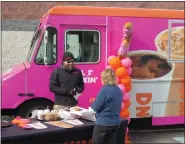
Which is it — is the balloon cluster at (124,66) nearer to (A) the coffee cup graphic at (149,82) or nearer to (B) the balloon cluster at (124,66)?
(B) the balloon cluster at (124,66)

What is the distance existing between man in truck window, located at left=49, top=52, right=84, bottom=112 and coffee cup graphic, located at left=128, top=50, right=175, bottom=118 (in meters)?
1.94

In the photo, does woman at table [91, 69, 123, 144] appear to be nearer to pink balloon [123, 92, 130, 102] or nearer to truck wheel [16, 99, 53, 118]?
pink balloon [123, 92, 130, 102]

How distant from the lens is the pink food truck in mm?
6746

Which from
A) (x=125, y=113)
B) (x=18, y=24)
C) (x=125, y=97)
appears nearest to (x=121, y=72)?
(x=125, y=97)

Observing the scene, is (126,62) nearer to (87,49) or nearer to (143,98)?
(87,49)

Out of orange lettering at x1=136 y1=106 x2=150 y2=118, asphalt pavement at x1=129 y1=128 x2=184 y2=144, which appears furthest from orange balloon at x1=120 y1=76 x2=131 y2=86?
asphalt pavement at x1=129 y1=128 x2=184 y2=144

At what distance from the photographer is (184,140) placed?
6965mm

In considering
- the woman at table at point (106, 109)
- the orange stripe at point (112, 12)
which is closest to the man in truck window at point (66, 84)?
the woman at table at point (106, 109)

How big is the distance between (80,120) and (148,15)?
339cm

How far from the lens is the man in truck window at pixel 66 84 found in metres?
5.40

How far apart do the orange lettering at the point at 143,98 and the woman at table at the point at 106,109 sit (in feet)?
8.92

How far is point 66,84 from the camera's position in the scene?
17.8 feet

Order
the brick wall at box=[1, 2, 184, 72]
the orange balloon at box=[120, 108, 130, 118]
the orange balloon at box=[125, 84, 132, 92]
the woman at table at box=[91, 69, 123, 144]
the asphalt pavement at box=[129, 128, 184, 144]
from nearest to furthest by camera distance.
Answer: the woman at table at box=[91, 69, 123, 144] < the orange balloon at box=[120, 108, 130, 118] < the orange balloon at box=[125, 84, 132, 92] < the asphalt pavement at box=[129, 128, 184, 144] < the brick wall at box=[1, 2, 184, 72]

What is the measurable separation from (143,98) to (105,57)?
1.20 m
